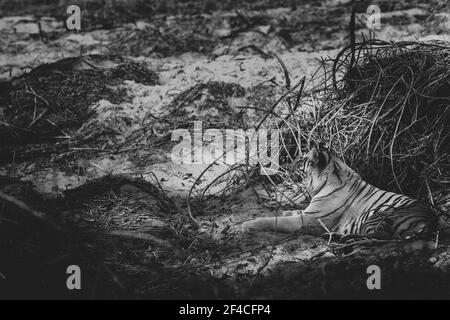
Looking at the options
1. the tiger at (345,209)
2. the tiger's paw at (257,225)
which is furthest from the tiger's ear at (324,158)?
the tiger's paw at (257,225)

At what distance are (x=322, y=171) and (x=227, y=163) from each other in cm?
91

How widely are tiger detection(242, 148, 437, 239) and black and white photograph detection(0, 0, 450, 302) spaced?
0.04ft

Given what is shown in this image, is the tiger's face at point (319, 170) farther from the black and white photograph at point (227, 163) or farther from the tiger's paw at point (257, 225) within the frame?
the tiger's paw at point (257, 225)

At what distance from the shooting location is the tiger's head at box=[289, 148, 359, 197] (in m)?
4.66

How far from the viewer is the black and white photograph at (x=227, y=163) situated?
12.4ft

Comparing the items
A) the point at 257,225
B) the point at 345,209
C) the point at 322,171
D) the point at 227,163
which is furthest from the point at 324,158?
the point at 227,163

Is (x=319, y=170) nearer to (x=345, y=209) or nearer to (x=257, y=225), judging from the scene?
(x=345, y=209)

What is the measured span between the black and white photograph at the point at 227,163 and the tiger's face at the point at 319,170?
0.05 ft

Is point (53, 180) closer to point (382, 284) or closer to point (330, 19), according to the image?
point (382, 284)

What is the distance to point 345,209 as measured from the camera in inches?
176

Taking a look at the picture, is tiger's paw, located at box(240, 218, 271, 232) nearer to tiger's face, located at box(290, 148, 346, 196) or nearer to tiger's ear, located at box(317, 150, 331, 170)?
tiger's face, located at box(290, 148, 346, 196)

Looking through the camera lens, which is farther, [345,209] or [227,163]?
[227,163]

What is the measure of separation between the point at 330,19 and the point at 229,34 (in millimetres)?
1314
